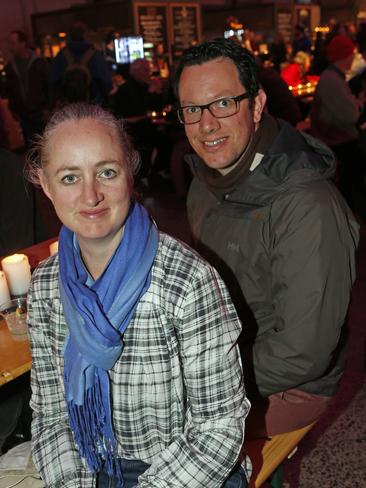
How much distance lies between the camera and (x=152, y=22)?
11.2 m

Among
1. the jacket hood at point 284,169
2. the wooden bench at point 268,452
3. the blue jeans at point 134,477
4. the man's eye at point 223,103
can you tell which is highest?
the man's eye at point 223,103

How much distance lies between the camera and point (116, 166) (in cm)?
132

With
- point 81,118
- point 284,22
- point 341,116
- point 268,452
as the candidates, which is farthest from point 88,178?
point 284,22

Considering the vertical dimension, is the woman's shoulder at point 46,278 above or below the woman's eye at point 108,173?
below

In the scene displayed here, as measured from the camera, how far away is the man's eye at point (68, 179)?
1.32 meters

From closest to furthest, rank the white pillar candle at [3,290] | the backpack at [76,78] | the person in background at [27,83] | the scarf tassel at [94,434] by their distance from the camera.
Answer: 1. the scarf tassel at [94,434]
2. the white pillar candle at [3,290]
3. the backpack at [76,78]
4. the person in background at [27,83]

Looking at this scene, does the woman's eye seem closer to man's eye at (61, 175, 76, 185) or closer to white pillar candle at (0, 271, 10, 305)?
man's eye at (61, 175, 76, 185)

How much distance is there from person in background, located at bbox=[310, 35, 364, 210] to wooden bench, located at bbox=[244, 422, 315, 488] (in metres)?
3.69

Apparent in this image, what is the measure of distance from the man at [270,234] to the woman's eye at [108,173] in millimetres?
559

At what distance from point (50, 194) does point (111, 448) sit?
2.34 ft

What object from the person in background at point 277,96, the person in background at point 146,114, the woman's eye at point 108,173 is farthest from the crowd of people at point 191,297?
the person in background at point 146,114

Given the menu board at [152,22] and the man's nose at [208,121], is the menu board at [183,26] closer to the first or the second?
the menu board at [152,22]

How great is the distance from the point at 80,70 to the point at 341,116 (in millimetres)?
3425

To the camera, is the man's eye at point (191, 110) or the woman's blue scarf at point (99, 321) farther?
the man's eye at point (191, 110)
